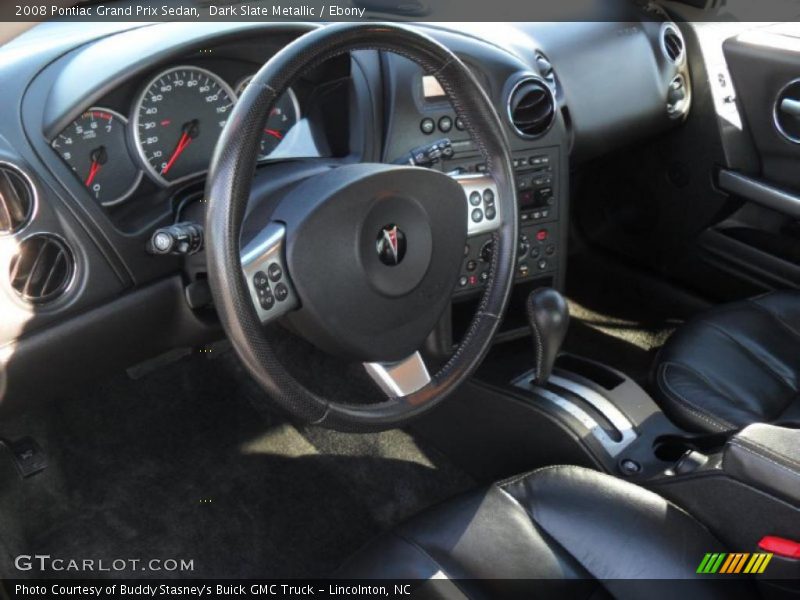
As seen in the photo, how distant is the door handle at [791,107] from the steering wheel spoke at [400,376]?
1.39 metres

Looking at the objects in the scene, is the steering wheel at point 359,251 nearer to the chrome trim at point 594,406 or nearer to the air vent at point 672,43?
the chrome trim at point 594,406

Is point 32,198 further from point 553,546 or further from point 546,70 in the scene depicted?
point 546,70

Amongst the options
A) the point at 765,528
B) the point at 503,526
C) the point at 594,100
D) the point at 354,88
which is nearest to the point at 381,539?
the point at 503,526

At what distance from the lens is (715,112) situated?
2441 mm

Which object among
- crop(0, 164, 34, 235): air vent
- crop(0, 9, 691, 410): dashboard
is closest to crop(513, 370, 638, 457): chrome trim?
crop(0, 9, 691, 410): dashboard

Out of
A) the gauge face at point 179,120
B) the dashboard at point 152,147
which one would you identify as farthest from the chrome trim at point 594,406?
the gauge face at point 179,120

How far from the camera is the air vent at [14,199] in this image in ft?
4.45

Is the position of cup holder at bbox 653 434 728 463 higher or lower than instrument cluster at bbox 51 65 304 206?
lower

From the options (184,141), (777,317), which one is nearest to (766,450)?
(777,317)

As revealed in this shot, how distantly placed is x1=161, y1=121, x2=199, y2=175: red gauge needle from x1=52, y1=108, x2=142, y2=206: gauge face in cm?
6

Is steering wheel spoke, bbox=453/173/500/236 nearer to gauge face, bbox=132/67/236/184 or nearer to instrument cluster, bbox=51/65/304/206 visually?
instrument cluster, bbox=51/65/304/206

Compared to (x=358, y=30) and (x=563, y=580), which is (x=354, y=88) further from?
(x=563, y=580)

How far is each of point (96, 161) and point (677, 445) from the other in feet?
3.85

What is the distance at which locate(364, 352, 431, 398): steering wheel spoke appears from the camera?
4.62ft
